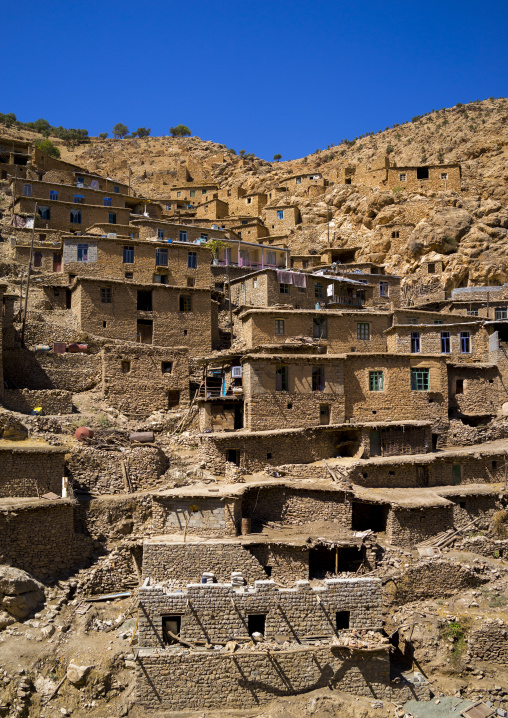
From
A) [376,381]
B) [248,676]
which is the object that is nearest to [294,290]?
[376,381]

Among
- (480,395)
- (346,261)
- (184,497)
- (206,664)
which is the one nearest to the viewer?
(206,664)

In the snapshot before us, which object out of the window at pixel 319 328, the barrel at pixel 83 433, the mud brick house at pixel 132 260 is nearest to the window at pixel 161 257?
the mud brick house at pixel 132 260

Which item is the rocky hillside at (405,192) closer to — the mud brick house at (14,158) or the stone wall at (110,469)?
the mud brick house at (14,158)

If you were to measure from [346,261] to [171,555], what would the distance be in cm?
3770

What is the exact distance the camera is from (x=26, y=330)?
33.5 metres

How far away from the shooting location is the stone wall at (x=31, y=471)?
22.2 m

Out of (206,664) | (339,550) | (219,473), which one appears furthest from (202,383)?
(206,664)

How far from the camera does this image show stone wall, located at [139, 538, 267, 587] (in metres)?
Result: 19.9

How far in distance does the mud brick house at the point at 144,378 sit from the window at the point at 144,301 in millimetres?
4918

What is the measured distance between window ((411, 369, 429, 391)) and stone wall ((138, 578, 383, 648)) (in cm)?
1455

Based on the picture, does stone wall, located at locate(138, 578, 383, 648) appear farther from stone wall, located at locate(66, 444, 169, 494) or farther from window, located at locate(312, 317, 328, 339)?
window, located at locate(312, 317, 328, 339)

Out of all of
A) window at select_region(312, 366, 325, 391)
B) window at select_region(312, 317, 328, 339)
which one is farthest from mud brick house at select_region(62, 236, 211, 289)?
window at select_region(312, 366, 325, 391)

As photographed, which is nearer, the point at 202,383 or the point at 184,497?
the point at 184,497

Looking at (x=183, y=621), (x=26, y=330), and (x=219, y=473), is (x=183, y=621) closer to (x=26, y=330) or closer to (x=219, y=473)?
(x=219, y=473)
